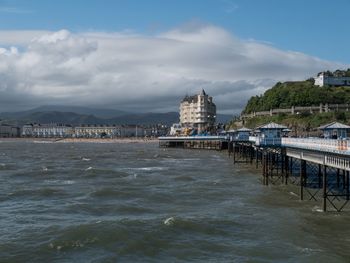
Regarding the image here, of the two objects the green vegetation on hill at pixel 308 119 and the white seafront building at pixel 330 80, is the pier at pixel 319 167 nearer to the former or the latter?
the green vegetation on hill at pixel 308 119

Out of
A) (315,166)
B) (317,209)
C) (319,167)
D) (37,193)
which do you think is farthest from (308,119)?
(317,209)

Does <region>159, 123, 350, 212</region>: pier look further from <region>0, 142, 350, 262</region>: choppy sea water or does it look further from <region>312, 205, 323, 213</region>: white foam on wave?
<region>0, 142, 350, 262</region>: choppy sea water

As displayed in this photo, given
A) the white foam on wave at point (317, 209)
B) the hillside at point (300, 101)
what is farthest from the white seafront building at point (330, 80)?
the white foam on wave at point (317, 209)

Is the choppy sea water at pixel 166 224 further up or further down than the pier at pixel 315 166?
further down

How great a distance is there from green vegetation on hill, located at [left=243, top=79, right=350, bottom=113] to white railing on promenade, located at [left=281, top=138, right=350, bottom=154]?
106546mm

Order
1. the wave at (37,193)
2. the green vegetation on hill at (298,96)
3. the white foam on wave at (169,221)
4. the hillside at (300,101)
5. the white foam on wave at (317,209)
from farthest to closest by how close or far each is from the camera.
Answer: the green vegetation on hill at (298,96), the hillside at (300,101), the wave at (37,193), the white foam on wave at (317,209), the white foam on wave at (169,221)

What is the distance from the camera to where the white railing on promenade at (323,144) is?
31.7 meters

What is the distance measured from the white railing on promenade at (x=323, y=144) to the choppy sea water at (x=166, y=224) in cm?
389

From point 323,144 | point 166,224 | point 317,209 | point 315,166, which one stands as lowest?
point 166,224

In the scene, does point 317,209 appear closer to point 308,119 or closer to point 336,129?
point 336,129

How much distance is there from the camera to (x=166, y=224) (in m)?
30.9

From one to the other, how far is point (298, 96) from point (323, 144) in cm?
12090

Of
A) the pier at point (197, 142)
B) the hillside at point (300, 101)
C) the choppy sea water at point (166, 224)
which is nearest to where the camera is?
the choppy sea water at point (166, 224)

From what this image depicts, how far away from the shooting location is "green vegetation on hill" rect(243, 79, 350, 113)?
150 metres
